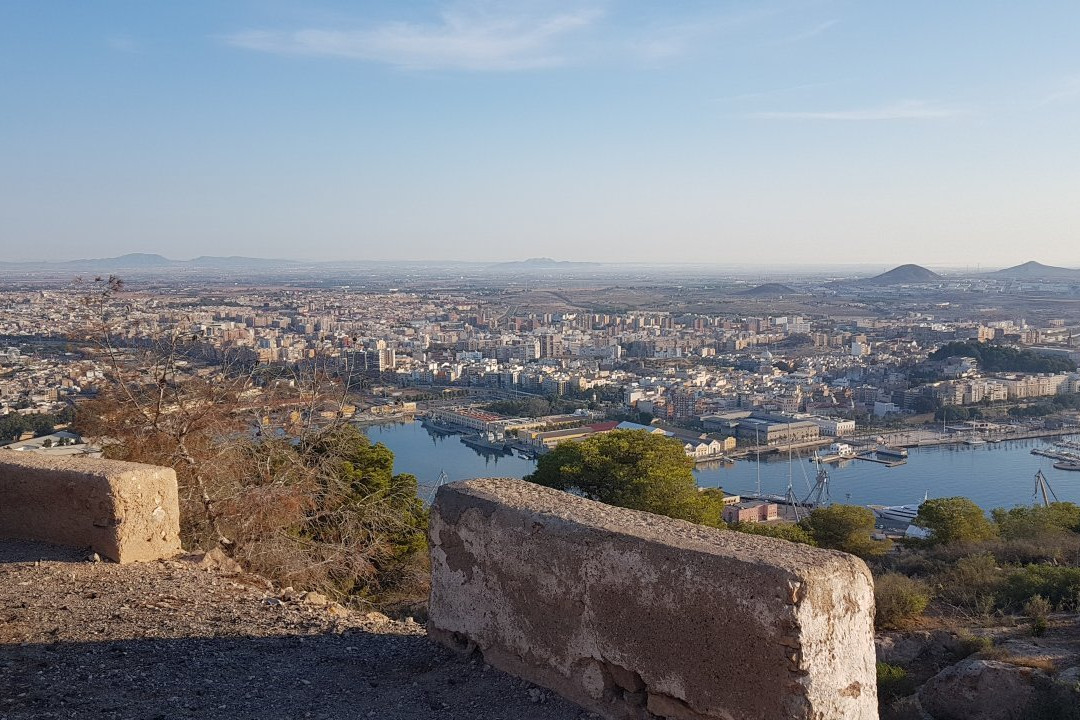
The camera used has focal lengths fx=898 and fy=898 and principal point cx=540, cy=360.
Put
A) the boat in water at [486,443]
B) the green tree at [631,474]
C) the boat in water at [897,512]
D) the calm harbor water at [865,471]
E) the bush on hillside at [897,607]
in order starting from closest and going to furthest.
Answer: the bush on hillside at [897,607] → the green tree at [631,474] → the boat in water at [897,512] → the calm harbor water at [865,471] → the boat in water at [486,443]

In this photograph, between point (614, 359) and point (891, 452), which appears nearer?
point (891, 452)

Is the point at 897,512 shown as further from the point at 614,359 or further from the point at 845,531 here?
the point at 614,359

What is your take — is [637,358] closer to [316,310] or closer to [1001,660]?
[316,310]

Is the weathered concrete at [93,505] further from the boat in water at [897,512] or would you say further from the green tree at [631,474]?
the boat in water at [897,512]

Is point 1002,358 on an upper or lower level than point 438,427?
upper

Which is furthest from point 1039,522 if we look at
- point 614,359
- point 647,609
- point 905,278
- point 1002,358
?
point 905,278

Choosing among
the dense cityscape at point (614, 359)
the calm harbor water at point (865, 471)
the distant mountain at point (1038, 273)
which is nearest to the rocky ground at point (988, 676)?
the dense cityscape at point (614, 359)

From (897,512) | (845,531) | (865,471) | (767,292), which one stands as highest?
(767,292)
